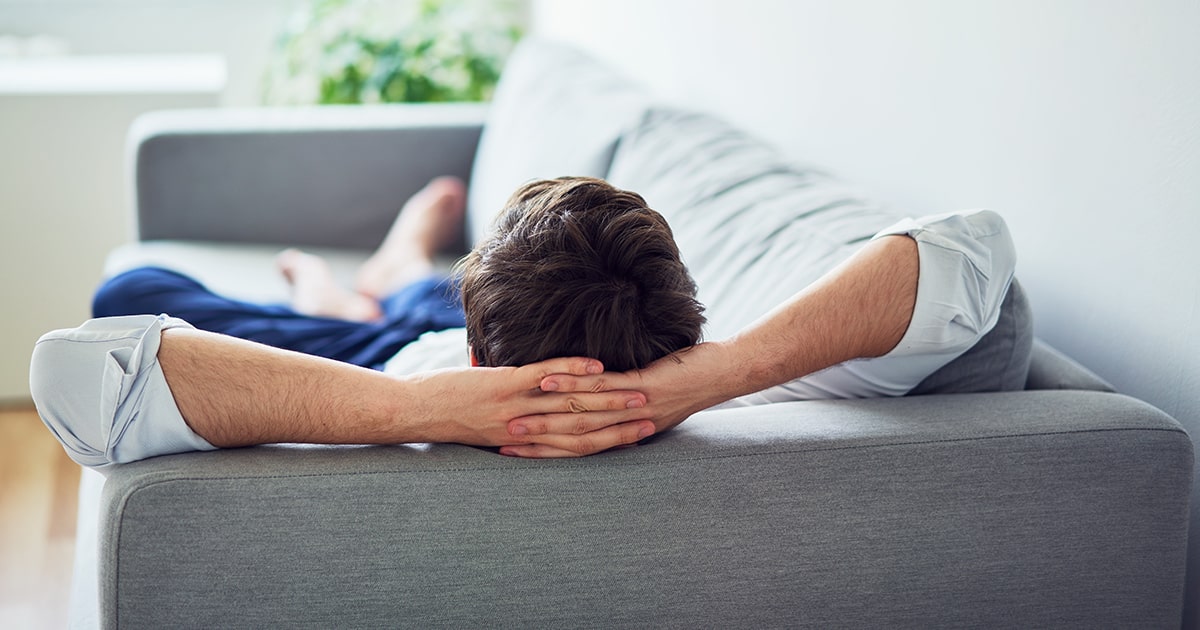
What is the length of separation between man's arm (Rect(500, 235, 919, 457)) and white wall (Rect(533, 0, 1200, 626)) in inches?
10.1

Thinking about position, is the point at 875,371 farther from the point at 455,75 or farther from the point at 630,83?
the point at 455,75

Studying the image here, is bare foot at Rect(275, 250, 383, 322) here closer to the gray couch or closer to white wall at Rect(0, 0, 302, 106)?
the gray couch

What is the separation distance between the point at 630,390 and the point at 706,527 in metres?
0.14

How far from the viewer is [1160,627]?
101cm

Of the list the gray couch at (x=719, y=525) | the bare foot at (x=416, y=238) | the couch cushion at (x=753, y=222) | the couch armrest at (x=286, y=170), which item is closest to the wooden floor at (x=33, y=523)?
the couch armrest at (x=286, y=170)

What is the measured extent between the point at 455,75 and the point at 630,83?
4.22 feet

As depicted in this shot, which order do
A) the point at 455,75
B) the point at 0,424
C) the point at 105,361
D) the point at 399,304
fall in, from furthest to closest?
the point at 455,75, the point at 0,424, the point at 399,304, the point at 105,361

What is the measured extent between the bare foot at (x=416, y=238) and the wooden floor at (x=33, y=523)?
77cm

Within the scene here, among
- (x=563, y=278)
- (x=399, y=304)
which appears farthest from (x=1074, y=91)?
(x=399, y=304)

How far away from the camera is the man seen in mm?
916

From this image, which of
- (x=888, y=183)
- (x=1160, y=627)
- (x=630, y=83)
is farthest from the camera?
(x=630, y=83)

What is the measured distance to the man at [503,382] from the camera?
3.01ft

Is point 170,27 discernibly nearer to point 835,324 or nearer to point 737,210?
point 737,210

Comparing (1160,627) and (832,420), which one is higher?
(832,420)
